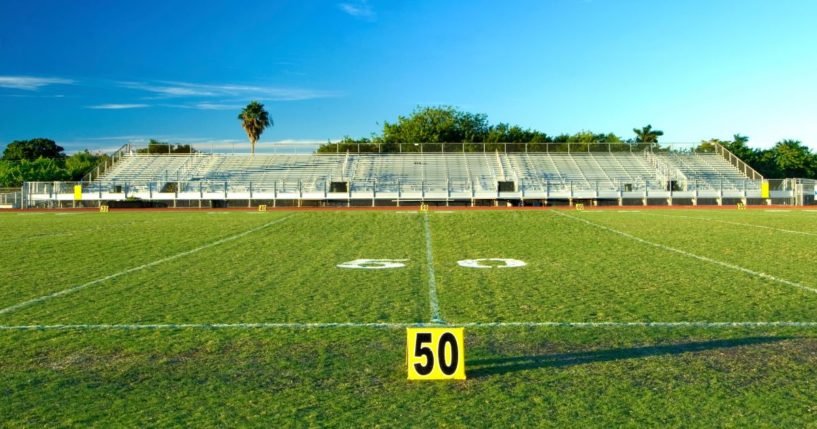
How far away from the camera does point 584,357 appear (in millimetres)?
4859

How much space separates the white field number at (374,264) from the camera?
9.95 metres

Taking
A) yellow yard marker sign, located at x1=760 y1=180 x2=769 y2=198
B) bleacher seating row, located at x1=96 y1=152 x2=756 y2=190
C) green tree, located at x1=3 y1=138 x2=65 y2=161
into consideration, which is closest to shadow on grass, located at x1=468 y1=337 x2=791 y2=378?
bleacher seating row, located at x1=96 y1=152 x2=756 y2=190

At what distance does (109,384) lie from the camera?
14.2ft

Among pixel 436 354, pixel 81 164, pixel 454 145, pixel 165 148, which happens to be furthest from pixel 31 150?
pixel 436 354

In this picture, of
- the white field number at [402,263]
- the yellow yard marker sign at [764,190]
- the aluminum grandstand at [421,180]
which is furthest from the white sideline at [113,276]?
the yellow yard marker sign at [764,190]

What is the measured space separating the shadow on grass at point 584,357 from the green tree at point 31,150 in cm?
9773

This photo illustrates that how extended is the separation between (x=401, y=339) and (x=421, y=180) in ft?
115

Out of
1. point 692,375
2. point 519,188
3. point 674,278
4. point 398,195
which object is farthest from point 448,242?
point 519,188

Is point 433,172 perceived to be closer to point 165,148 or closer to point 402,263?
point 165,148

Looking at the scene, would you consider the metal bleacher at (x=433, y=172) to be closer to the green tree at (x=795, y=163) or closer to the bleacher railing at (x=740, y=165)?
the bleacher railing at (x=740, y=165)

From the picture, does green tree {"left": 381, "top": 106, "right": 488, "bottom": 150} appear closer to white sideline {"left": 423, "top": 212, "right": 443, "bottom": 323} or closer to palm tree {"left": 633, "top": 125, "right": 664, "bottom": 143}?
palm tree {"left": 633, "top": 125, "right": 664, "bottom": 143}

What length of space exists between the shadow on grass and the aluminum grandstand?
1229 inches

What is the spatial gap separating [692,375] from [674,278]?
4.44 meters

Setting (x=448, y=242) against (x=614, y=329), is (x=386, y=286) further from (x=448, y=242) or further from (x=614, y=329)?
(x=448, y=242)
